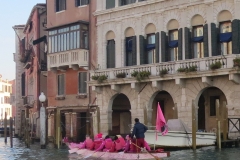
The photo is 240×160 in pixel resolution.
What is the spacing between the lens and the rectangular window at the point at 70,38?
139 feet

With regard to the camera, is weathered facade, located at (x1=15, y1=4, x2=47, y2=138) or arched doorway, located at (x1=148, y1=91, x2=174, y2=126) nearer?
arched doorway, located at (x1=148, y1=91, x2=174, y2=126)

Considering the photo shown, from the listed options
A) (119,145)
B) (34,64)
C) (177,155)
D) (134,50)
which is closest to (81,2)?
(134,50)

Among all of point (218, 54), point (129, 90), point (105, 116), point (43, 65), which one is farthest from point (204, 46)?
point (43, 65)

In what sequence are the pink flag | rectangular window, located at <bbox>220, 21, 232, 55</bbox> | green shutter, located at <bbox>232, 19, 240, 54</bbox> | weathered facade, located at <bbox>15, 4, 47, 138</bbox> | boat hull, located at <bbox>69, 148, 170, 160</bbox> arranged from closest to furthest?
boat hull, located at <bbox>69, 148, 170, 160</bbox>, the pink flag, green shutter, located at <bbox>232, 19, 240, 54</bbox>, rectangular window, located at <bbox>220, 21, 232, 55</bbox>, weathered facade, located at <bbox>15, 4, 47, 138</bbox>

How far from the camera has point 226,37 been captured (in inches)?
1362

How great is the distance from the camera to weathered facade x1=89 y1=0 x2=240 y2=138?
34406mm

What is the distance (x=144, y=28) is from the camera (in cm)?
3912

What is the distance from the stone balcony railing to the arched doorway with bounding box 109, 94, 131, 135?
3.04m

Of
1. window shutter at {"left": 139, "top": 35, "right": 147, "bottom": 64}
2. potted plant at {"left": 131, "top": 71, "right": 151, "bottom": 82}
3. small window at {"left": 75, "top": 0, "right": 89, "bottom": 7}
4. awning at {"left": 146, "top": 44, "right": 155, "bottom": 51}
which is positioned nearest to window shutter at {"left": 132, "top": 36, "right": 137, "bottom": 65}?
window shutter at {"left": 139, "top": 35, "right": 147, "bottom": 64}

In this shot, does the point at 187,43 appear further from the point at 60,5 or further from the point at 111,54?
the point at 60,5

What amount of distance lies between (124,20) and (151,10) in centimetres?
244

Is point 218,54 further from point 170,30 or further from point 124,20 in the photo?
point 124,20

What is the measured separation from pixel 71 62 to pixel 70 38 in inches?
69.0

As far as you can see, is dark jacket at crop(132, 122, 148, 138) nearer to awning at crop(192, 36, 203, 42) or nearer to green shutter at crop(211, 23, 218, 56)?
green shutter at crop(211, 23, 218, 56)
